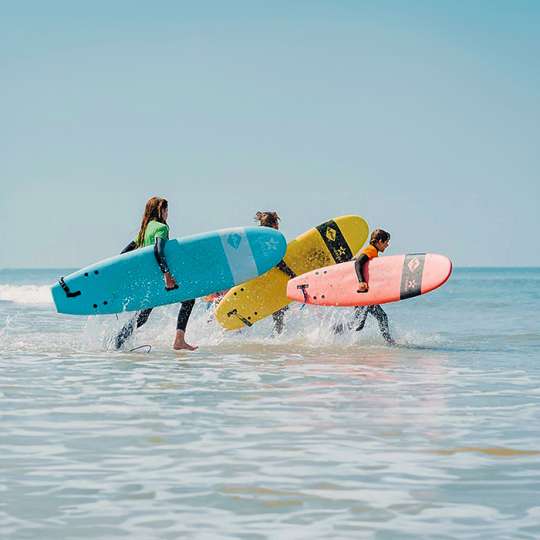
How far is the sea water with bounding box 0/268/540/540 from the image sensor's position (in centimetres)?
350

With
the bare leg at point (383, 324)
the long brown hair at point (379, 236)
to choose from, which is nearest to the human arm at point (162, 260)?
the long brown hair at point (379, 236)

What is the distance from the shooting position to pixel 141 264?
33.3ft

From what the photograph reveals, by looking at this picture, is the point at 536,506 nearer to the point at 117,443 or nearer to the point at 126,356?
the point at 117,443

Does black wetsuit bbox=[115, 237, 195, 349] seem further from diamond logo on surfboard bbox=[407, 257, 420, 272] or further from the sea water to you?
diamond logo on surfboard bbox=[407, 257, 420, 272]

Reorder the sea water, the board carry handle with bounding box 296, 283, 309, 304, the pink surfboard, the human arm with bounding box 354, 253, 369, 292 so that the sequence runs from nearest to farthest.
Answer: the sea water, the human arm with bounding box 354, 253, 369, 292, the pink surfboard, the board carry handle with bounding box 296, 283, 309, 304

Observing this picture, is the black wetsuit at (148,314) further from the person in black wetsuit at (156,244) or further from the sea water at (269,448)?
the sea water at (269,448)

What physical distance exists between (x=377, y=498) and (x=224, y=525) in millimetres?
708

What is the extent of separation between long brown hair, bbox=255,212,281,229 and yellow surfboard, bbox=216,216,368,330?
0.79 metres

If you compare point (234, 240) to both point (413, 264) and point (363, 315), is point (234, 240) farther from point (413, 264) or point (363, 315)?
point (413, 264)

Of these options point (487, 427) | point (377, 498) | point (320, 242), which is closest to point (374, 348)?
point (320, 242)

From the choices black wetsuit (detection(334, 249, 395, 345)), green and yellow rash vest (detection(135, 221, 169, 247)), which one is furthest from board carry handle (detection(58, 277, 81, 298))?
black wetsuit (detection(334, 249, 395, 345))

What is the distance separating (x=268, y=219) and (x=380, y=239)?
149 centimetres

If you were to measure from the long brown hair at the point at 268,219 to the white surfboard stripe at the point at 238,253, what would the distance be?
0.77 m

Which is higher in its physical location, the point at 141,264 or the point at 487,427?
the point at 141,264
